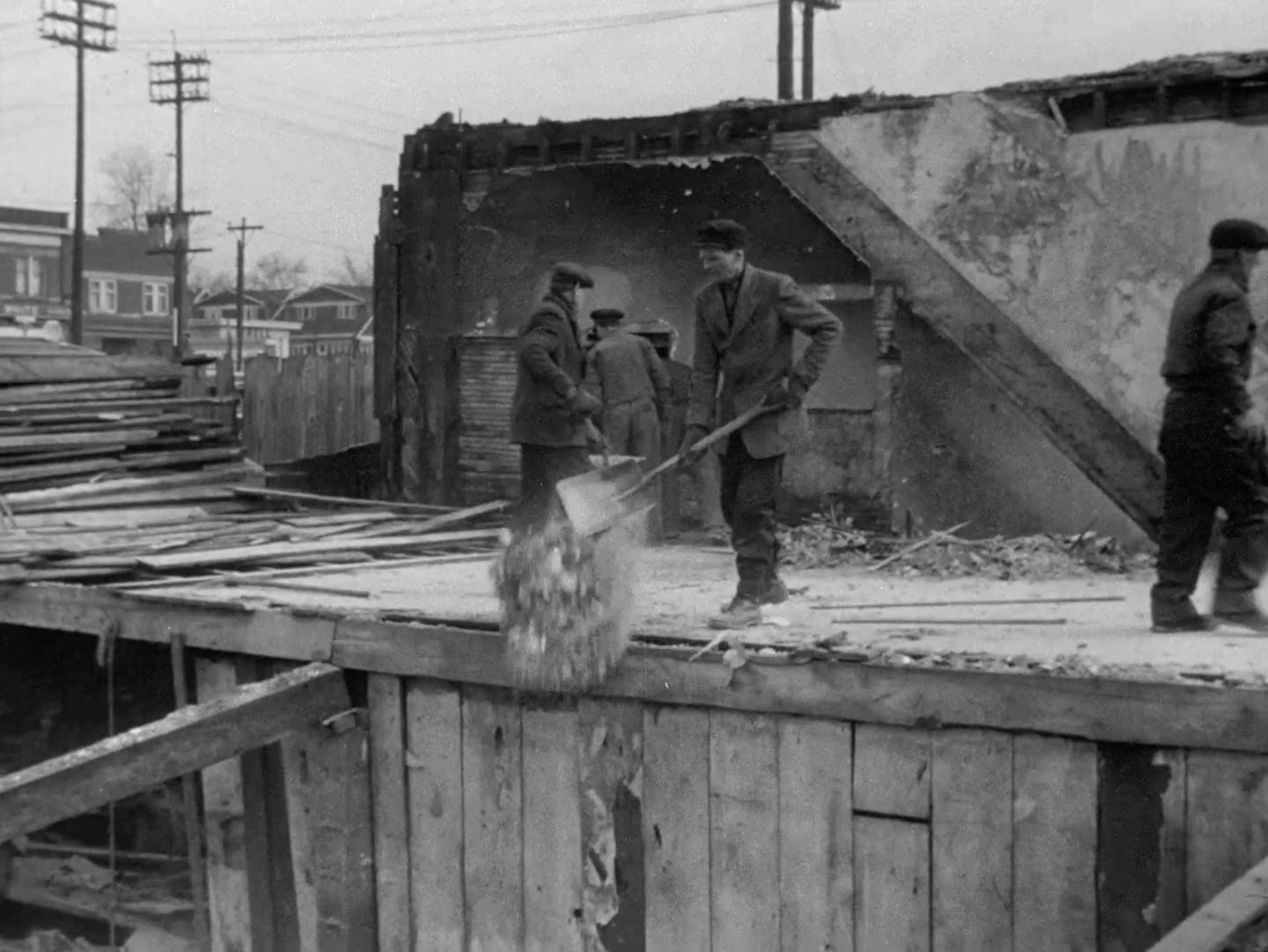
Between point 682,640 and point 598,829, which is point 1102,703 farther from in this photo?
point 598,829

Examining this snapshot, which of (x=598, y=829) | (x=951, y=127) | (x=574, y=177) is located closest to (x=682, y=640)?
(x=598, y=829)

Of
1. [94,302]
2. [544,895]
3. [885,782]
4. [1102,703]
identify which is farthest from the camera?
[94,302]

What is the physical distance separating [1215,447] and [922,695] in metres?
1.80

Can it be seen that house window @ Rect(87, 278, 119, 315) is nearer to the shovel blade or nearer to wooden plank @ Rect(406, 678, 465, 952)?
wooden plank @ Rect(406, 678, 465, 952)

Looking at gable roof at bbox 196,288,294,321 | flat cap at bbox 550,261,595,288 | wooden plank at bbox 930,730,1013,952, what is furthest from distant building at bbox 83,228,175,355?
wooden plank at bbox 930,730,1013,952

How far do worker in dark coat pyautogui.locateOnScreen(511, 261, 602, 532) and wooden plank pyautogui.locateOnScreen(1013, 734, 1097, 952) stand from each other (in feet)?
12.9

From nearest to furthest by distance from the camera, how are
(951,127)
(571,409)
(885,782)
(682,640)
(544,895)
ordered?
(885,782), (682,640), (544,895), (571,409), (951,127)

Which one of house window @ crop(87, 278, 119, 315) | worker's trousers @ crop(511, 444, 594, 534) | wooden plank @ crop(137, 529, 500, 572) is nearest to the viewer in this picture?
wooden plank @ crop(137, 529, 500, 572)

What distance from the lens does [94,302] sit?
64188 mm

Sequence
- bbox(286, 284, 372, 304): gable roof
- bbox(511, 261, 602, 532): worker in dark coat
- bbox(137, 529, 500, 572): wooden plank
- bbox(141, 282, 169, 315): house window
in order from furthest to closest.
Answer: bbox(286, 284, 372, 304): gable roof → bbox(141, 282, 169, 315): house window → bbox(511, 261, 602, 532): worker in dark coat → bbox(137, 529, 500, 572): wooden plank

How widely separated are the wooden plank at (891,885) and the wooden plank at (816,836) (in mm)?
45

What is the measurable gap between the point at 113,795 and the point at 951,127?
24.5 ft

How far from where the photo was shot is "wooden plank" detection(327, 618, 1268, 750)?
485 cm

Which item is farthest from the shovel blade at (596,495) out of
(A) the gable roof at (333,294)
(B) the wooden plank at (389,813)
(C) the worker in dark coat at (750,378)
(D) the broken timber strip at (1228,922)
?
(A) the gable roof at (333,294)
